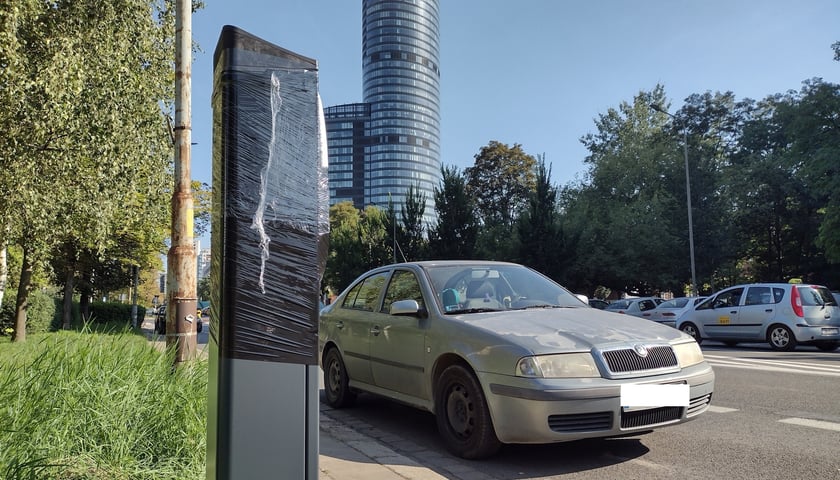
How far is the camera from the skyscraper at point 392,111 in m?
143

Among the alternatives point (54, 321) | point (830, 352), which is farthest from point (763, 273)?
point (54, 321)

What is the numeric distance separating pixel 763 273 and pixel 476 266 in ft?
145

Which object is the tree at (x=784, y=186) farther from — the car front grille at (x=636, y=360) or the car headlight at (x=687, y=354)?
the car front grille at (x=636, y=360)

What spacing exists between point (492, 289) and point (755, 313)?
11590 millimetres

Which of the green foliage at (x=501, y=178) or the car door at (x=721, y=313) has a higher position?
the green foliage at (x=501, y=178)

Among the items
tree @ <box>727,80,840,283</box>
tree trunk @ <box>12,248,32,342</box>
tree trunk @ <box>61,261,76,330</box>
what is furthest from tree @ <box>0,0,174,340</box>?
tree @ <box>727,80,840,283</box>

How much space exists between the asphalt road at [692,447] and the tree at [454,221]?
3047 centimetres

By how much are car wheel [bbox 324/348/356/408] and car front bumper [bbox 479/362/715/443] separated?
9.21 ft

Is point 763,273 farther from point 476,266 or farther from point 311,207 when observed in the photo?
point 311,207

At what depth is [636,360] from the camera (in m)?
4.51

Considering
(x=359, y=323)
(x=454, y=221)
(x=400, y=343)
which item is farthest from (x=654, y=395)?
(x=454, y=221)

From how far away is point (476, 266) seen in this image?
19.9ft

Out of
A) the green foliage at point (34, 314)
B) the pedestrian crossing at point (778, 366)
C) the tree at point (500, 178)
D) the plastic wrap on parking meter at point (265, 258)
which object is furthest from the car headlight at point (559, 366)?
the tree at point (500, 178)

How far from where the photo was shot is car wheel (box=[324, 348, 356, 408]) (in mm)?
7023
